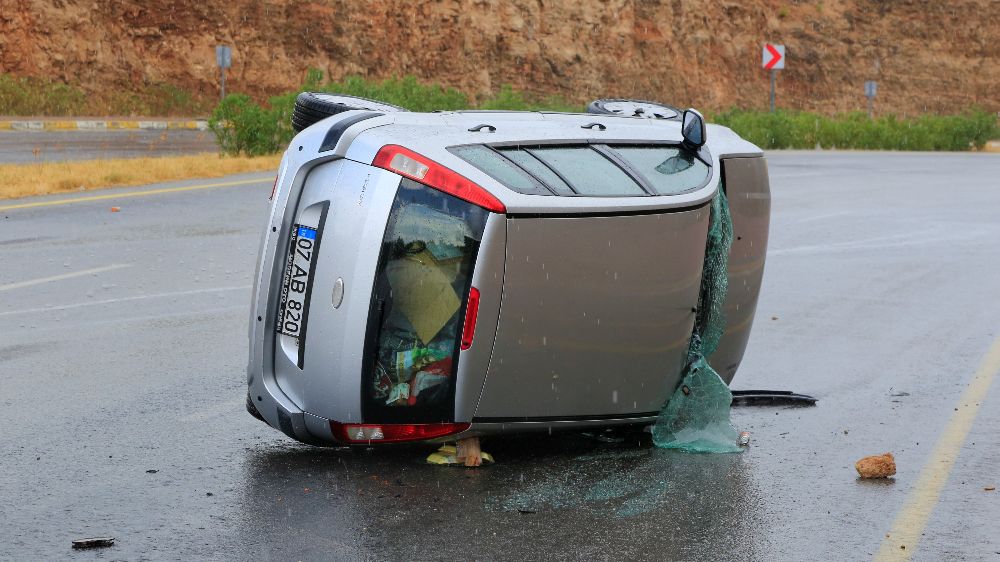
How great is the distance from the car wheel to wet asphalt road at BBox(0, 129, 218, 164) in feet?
60.1

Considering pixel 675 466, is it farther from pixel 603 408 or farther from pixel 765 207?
pixel 765 207

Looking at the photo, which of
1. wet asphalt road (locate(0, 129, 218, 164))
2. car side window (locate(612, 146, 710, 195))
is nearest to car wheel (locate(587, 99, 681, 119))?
car side window (locate(612, 146, 710, 195))

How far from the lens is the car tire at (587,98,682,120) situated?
7602mm

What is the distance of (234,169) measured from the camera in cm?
2328

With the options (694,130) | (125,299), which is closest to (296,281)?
(694,130)

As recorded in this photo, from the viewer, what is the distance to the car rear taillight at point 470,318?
18.5ft

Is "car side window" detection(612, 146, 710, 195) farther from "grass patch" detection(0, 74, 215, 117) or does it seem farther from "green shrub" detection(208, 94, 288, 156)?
"grass patch" detection(0, 74, 215, 117)

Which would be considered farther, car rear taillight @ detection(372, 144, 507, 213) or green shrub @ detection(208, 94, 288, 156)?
green shrub @ detection(208, 94, 288, 156)

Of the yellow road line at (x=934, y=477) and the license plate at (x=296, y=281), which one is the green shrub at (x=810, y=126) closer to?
the yellow road line at (x=934, y=477)

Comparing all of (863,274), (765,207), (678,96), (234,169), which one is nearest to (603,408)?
(765,207)

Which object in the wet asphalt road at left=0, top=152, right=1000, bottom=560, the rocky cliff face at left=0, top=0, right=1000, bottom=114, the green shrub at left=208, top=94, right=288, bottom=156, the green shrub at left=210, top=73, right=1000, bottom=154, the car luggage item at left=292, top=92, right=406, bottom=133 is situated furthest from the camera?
the rocky cliff face at left=0, top=0, right=1000, bottom=114

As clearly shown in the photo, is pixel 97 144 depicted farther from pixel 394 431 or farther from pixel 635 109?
pixel 394 431

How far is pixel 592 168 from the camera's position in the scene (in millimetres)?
6145

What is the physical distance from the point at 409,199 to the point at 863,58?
200 feet
